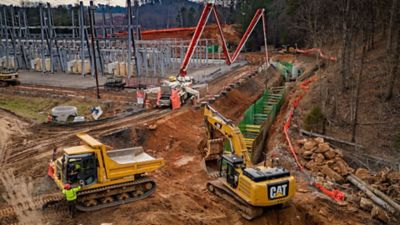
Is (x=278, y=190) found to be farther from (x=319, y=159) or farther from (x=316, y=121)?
(x=316, y=121)

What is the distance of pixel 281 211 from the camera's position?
14.3 meters

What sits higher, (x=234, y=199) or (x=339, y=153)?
(x=339, y=153)

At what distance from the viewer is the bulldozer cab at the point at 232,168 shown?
1426 cm

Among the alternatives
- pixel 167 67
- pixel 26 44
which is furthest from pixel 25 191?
pixel 26 44

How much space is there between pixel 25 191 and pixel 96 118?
11.5 metres

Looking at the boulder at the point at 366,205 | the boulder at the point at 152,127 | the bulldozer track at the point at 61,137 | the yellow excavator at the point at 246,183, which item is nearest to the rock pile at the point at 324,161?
the boulder at the point at 366,205

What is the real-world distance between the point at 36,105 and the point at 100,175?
20549 mm

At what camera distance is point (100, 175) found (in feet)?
47.1

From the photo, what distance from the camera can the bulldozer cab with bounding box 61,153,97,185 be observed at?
13766mm

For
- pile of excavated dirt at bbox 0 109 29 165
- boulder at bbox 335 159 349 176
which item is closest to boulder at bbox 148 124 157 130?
pile of excavated dirt at bbox 0 109 29 165

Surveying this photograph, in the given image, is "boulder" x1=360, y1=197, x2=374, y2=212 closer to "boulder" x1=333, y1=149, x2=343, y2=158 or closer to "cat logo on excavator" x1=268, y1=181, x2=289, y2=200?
"cat logo on excavator" x1=268, y1=181, x2=289, y2=200

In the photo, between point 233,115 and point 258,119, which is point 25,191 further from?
point 233,115

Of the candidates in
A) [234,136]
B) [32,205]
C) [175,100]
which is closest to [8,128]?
[175,100]

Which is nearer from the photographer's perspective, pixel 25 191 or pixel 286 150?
pixel 25 191
